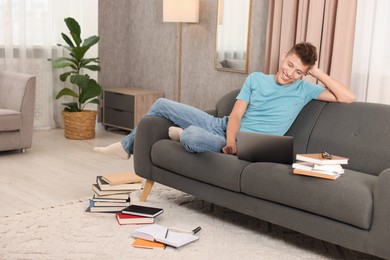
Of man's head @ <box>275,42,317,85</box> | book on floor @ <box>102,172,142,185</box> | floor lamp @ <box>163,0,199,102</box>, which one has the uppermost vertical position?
floor lamp @ <box>163,0,199,102</box>

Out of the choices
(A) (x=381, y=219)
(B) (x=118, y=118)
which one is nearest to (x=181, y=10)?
(B) (x=118, y=118)

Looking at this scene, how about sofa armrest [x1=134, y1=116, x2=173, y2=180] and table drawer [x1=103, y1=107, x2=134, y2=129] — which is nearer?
sofa armrest [x1=134, y1=116, x2=173, y2=180]

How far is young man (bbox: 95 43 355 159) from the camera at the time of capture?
11.1ft

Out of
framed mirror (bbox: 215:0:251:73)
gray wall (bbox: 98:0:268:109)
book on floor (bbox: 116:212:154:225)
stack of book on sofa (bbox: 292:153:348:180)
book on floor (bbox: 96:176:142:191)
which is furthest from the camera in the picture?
gray wall (bbox: 98:0:268:109)

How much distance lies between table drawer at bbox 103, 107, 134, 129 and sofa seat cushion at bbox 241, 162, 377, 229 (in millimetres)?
2932

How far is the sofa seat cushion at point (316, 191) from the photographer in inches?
A: 102

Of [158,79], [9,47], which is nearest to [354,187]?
[158,79]

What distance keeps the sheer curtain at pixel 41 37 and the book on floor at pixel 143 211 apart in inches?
118

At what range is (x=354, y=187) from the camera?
2.65 meters

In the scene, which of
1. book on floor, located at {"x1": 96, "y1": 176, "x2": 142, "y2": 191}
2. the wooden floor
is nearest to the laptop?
book on floor, located at {"x1": 96, "y1": 176, "x2": 142, "y2": 191}

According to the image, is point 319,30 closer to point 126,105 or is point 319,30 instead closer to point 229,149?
point 229,149

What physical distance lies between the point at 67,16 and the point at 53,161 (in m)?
1.93

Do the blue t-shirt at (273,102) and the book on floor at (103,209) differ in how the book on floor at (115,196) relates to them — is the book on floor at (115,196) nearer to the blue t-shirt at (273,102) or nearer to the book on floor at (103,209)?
the book on floor at (103,209)

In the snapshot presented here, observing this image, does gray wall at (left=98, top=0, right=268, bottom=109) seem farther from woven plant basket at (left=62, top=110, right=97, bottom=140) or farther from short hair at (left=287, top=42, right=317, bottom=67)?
short hair at (left=287, top=42, right=317, bottom=67)
